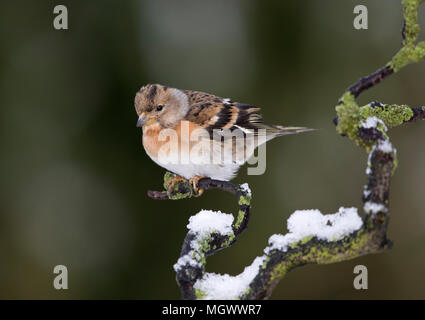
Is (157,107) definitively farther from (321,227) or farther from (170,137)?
(321,227)

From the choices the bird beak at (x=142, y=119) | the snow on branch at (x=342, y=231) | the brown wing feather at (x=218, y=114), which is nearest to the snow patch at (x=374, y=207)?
the snow on branch at (x=342, y=231)

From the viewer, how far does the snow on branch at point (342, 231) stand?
1.85m

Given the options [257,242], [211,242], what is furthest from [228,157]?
[257,242]

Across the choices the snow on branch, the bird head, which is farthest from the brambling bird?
the snow on branch

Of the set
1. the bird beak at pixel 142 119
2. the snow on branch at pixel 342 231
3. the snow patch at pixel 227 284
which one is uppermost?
the bird beak at pixel 142 119

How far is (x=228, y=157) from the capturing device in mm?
3355

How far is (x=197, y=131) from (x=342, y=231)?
165 cm

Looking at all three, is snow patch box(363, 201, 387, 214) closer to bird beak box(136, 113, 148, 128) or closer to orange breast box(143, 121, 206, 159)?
orange breast box(143, 121, 206, 159)

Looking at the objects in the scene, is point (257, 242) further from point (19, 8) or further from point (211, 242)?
point (19, 8)

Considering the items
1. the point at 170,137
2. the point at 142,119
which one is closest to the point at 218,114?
the point at 170,137

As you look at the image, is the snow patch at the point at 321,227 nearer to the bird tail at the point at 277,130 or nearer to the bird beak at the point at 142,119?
the bird tail at the point at 277,130

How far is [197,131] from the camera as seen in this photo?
3.38 metres

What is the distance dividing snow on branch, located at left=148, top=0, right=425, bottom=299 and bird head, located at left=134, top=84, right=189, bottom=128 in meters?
1.43

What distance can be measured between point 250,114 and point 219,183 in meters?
1.20
